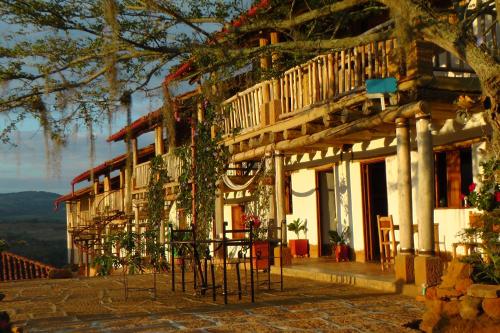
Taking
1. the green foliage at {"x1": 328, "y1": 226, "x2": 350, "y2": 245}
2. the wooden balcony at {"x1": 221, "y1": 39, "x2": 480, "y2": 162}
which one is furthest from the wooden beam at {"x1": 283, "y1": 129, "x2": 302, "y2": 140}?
the green foliage at {"x1": 328, "y1": 226, "x2": 350, "y2": 245}

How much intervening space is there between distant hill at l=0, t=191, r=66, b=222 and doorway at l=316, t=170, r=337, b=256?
74.2 m

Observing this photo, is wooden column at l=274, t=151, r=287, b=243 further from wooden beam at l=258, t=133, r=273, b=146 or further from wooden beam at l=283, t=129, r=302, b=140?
wooden beam at l=283, t=129, r=302, b=140

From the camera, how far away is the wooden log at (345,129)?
9273 millimetres

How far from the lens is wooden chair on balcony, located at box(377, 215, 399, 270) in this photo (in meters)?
10.7

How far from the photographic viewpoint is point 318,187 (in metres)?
15.0

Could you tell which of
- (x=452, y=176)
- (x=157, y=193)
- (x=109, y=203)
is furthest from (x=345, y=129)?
(x=109, y=203)

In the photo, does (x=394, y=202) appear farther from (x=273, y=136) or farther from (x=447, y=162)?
(x=273, y=136)

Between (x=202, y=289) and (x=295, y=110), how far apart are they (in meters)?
4.05

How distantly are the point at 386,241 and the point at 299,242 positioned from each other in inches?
162

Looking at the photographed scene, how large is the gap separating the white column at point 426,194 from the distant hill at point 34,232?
19.0 ft

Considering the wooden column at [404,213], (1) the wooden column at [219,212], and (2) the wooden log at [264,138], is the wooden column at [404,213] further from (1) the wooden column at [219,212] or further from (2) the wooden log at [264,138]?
(1) the wooden column at [219,212]

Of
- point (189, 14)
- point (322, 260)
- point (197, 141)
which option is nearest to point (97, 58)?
point (189, 14)

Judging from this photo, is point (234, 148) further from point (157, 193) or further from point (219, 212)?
point (157, 193)

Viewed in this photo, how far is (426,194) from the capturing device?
901cm
